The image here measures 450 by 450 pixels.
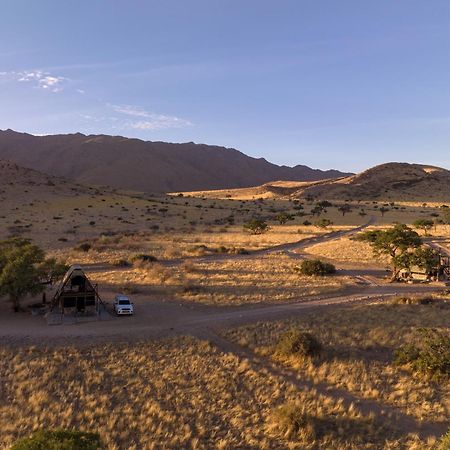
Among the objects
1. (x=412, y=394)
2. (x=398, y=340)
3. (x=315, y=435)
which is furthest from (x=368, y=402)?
(x=398, y=340)

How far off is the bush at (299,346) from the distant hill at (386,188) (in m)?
131

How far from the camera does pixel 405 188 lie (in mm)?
158375

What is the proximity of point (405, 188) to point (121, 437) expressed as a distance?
162031mm

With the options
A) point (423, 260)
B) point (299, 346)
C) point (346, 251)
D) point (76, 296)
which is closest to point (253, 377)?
point (299, 346)

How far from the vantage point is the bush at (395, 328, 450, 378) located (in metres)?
18.6

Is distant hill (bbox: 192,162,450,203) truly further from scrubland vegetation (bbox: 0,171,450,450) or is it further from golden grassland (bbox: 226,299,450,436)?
golden grassland (bbox: 226,299,450,436)

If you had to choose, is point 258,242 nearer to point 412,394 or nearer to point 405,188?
point 412,394

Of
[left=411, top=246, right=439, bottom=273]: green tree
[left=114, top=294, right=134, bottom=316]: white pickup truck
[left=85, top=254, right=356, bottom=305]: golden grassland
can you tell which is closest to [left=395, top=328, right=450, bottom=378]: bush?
[left=85, top=254, right=356, bottom=305]: golden grassland

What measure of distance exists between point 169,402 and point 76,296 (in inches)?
438

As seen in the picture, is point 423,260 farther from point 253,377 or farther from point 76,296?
point 76,296

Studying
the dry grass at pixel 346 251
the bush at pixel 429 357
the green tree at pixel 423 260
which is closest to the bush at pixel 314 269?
the green tree at pixel 423 260

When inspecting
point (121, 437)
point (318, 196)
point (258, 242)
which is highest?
point (318, 196)

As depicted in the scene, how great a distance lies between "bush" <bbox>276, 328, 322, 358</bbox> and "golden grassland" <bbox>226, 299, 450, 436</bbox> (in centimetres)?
33

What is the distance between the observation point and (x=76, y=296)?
24.6 m
